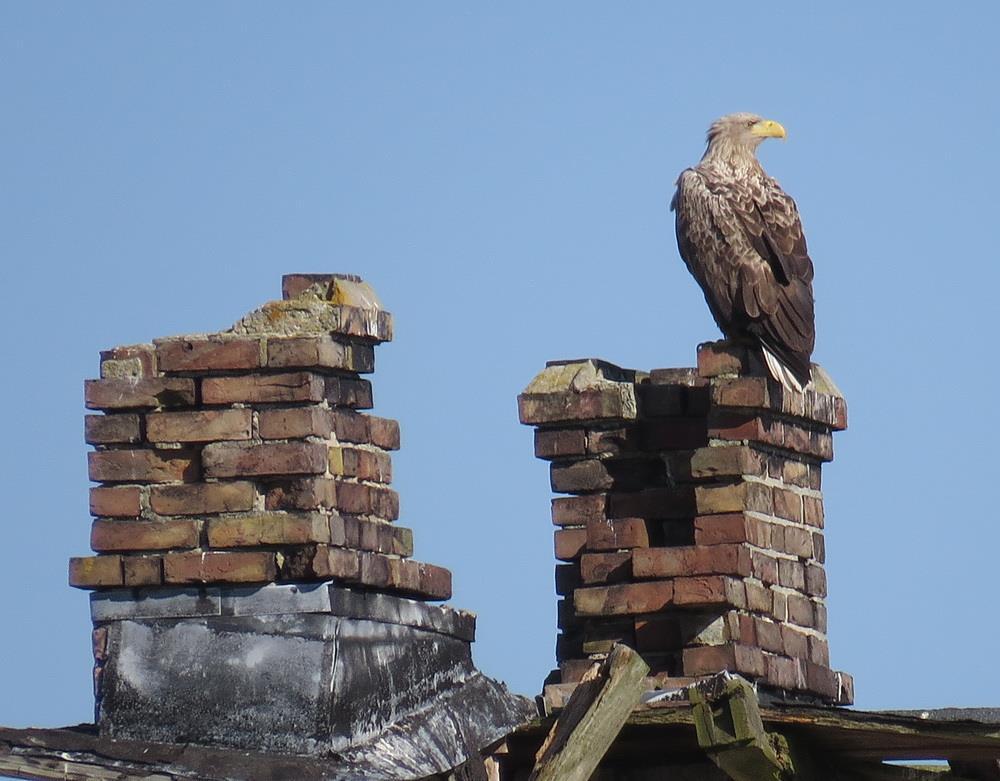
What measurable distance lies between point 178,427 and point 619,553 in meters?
1.64

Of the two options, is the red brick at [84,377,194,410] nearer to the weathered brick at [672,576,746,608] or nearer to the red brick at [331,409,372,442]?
the red brick at [331,409,372,442]

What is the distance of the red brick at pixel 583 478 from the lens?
7.92m

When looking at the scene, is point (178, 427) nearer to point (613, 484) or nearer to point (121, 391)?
point (121, 391)

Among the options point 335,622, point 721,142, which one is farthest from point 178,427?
point 721,142

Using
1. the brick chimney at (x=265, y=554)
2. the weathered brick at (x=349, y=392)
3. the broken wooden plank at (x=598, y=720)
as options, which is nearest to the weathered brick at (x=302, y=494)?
the brick chimney at (x=265, y=554)

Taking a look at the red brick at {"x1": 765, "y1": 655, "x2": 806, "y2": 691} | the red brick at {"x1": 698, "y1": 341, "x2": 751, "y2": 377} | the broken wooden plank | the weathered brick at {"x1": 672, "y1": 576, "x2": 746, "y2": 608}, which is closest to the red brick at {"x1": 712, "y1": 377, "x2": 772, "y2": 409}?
the red brick at {"x1": 698, "y1": 341, "x2": 751, "y2": 377}

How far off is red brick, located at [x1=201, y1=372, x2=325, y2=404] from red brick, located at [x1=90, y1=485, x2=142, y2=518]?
0.36 metres

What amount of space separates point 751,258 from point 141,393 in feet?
8.52

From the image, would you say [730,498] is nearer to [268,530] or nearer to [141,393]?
[268,530]

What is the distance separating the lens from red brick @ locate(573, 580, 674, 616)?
7562mm

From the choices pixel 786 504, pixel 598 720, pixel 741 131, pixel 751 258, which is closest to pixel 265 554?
pixel 598 720

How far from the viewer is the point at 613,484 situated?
7934mm

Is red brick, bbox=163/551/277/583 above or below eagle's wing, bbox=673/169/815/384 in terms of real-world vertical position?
below

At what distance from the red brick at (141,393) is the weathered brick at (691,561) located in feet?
5.38
